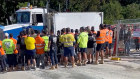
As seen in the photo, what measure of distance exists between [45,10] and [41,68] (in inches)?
234

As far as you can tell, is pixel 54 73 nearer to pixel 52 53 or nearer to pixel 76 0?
pixel 52 53

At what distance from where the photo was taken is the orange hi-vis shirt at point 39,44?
1234cm

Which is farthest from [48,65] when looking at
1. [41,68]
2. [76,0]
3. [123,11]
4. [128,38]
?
[123,11]

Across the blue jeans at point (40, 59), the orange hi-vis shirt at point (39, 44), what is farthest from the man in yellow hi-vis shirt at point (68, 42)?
the blue jeans at point (40, 59)

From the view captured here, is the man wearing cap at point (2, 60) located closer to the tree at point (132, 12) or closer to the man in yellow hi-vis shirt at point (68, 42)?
the man in yellow hi-vis shirt at point (68, 42)

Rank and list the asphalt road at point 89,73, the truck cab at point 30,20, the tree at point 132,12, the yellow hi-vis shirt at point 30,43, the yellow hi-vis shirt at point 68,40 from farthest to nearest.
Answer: the tree at point 132,12 → the truck cab at point 30,20 → the yellow hi-vis shirt at point 68,40 → the yellow hi-vis shirt at point 30,43 → the asphalt road at point 89,73

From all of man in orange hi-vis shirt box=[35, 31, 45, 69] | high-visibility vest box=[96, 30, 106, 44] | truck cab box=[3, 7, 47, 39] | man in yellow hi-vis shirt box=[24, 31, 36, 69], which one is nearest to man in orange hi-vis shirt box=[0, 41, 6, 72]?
man in yellow hi-vis shirt box=[24, 31, 36, 69]

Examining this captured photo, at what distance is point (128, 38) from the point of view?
1547cm

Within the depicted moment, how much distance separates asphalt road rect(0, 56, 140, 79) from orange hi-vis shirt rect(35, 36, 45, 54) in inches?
32.9

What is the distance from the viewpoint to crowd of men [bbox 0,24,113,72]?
12281 mm

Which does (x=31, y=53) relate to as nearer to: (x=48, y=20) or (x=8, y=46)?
(x=8, y=46)

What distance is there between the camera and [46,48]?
1246 centimetres

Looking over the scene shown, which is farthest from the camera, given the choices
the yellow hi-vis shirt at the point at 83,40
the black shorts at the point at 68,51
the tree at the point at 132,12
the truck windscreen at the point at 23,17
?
the tree at the point at 132,12

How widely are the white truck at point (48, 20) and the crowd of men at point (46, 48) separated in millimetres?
3646
